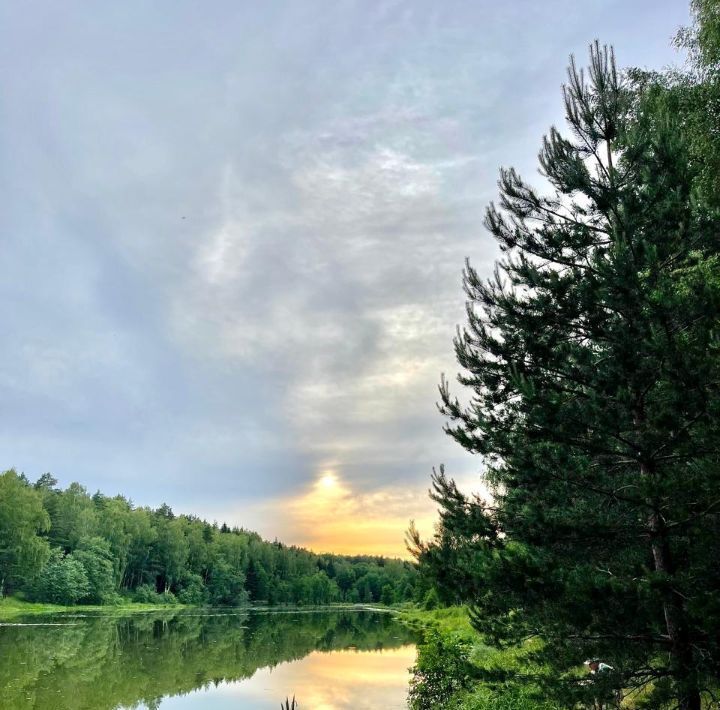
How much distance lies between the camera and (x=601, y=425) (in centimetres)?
877

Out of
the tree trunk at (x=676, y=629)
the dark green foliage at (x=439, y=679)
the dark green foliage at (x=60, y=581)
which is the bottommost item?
the dark green foliage at (x=439, y=679)

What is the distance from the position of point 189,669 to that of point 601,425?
29745 millimetres

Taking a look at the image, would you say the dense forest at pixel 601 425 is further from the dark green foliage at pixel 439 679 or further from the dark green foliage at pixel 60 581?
the dark green foliage at pixel 60 581

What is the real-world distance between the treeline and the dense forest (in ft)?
165

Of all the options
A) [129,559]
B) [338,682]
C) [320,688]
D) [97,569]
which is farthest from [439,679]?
[129,559]

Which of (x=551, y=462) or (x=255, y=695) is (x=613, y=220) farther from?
(x=255, y=695)

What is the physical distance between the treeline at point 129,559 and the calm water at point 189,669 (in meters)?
17.9

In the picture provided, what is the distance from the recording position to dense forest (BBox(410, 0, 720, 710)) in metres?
8.08

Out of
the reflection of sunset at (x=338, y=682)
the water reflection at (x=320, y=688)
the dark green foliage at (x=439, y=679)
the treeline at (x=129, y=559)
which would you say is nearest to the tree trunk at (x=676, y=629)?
the dark green foliage at (x=439, y=679)

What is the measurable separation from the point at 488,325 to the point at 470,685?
36.4ft

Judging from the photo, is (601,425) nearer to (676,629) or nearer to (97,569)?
(676,629)

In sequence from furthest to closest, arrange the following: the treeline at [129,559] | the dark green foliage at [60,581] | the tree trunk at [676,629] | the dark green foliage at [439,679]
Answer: the dark green foliage at [60,581] → the treeline at [129,559] → the dark green foliage at [439,679] → the tree trunk at [676,629]

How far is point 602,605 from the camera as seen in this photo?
795cm

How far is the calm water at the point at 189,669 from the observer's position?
23.1 metres
